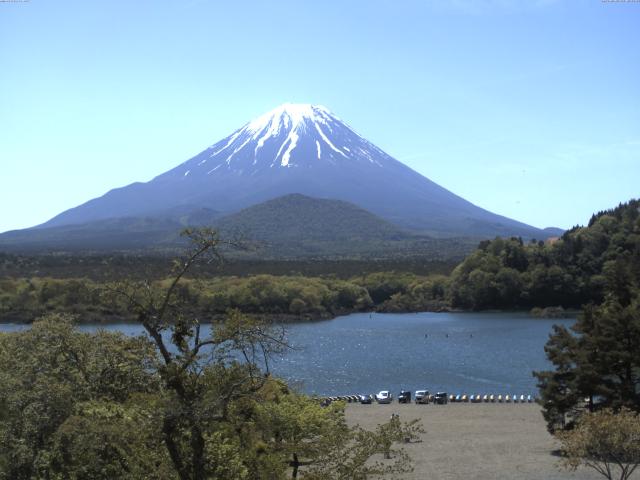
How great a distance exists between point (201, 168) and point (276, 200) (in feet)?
173

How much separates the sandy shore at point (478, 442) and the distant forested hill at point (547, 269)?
38.1 metres

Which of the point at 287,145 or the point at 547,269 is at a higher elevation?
the point at 287,145

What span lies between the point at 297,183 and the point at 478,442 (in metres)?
136

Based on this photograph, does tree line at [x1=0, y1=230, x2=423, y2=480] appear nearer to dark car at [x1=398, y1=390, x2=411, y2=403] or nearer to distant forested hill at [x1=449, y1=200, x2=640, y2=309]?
dark car at [x1=398, y1=390, x2=411, y2=403]

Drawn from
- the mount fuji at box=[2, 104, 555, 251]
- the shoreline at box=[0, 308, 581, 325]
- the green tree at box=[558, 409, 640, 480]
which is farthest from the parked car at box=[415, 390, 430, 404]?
the mount fuji at box=[2, 104, 555, 251]

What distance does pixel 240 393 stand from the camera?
6.05 meters

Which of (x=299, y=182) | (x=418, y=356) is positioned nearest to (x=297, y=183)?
(x=299, y=182)

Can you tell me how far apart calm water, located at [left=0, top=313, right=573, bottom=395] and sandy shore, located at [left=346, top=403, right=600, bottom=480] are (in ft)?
12.1

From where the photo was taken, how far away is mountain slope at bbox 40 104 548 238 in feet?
485

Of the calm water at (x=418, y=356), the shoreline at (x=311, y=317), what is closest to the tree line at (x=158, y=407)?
the calm water at (x=418, y=356)

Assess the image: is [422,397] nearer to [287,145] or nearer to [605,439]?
[605,439]

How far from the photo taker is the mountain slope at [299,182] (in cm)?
14788

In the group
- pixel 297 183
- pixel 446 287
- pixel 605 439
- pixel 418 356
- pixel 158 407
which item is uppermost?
pixel 297 183

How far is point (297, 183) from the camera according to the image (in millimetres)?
152625
